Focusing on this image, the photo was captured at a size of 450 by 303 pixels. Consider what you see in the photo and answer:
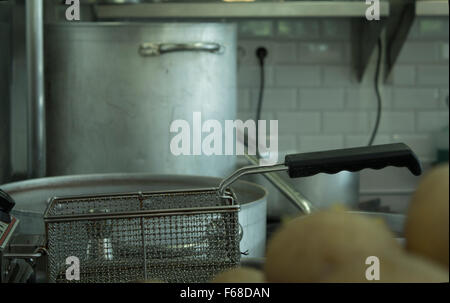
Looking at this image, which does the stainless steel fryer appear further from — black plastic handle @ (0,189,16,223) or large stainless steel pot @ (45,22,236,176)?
large stainless steel pot @ (45,22,236,176)

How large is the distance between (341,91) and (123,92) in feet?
3.05

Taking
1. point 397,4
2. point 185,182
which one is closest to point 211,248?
point 185,182

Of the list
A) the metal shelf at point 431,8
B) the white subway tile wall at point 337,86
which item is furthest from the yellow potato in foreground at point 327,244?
the white subway tile wall at point 337,86

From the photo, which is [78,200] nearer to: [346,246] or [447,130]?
[346,246]

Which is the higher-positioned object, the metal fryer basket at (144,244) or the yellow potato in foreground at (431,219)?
the yellow potato in foreground at (431,219)

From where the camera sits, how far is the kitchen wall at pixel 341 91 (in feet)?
6.70

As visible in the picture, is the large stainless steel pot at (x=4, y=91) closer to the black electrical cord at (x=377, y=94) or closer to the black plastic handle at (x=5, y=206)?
the black plastic handle at (x=5, y=206)

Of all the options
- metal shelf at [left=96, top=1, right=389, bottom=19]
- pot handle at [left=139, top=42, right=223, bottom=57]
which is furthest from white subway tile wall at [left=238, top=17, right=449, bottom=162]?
pot handle at [left=139, top=42, right=223, bottom=57]

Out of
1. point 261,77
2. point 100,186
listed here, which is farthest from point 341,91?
point 100,186

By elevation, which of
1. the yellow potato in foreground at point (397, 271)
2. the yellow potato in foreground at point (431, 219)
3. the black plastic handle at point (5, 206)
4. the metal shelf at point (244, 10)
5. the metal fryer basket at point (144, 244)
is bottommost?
the metal fryer basket at point (144, 244)

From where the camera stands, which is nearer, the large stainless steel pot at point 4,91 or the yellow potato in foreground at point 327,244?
the yellow potato in foreground at point 327,244

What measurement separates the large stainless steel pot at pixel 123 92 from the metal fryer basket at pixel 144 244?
0.75 meters

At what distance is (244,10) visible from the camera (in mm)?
1815

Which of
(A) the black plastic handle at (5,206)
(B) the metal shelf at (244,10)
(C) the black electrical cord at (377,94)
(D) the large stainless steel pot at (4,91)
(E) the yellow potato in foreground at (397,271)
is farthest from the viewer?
(C) the black electrical cord at (377,94)
